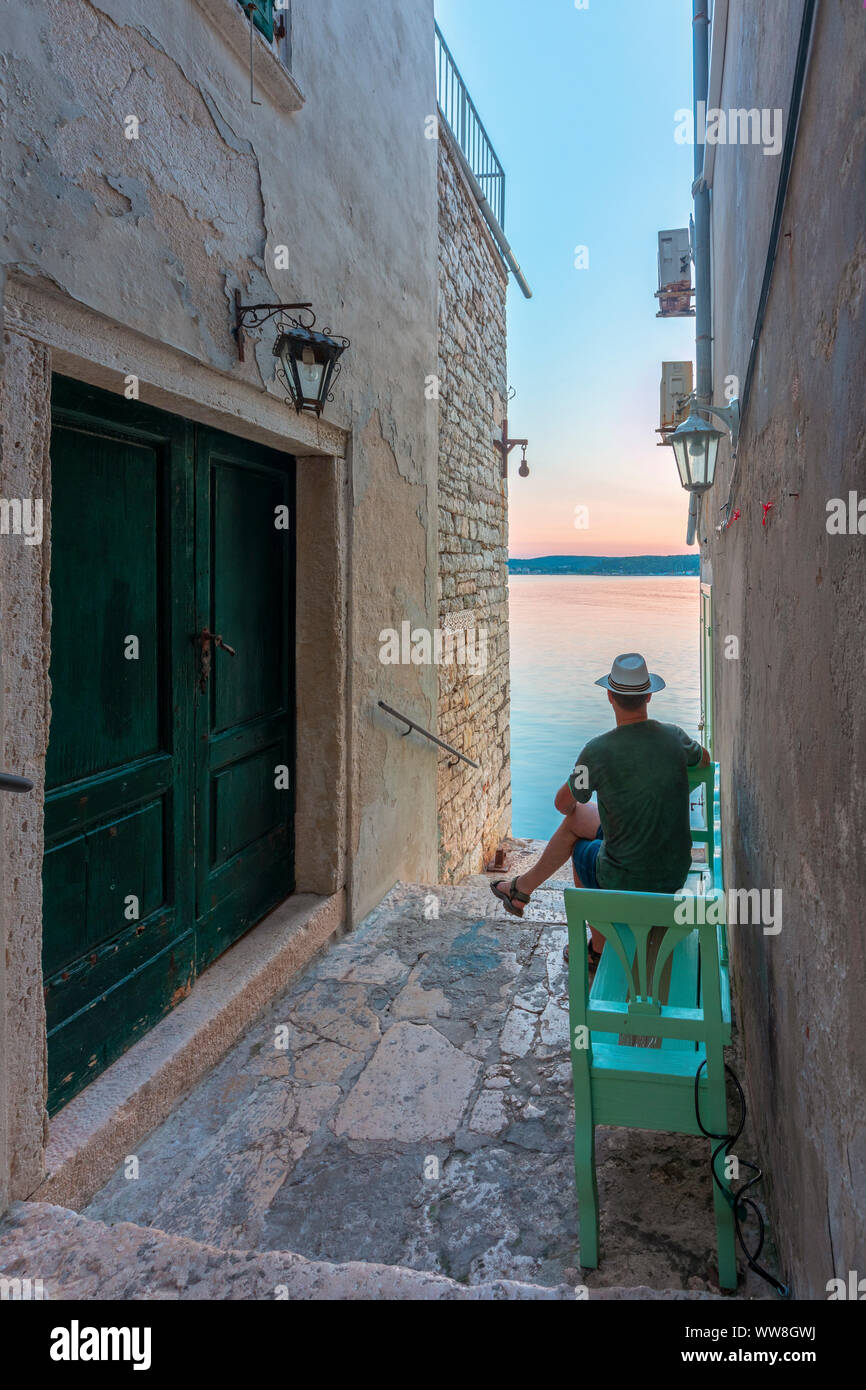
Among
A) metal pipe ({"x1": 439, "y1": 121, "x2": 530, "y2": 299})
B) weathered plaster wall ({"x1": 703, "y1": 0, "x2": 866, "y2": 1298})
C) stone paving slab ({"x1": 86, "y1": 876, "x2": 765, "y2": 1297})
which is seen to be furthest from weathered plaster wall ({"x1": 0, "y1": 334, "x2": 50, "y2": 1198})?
metal pipe ({"x1": 439, "y1": 121, "x2": 530, "y2": 299})

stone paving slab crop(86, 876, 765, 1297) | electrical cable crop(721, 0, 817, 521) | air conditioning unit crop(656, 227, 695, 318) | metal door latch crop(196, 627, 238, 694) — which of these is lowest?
stone paving slab crop(86, 876, 765, 1297)

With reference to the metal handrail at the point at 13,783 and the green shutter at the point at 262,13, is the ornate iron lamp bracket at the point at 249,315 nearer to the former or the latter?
the green shutter at the point at 262,13

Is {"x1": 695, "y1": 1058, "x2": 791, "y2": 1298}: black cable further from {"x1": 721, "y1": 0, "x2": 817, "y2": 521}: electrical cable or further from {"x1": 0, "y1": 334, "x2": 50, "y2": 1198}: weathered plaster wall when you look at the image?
{"x1": 721, "y1": 0, "x2": 817, "y2": 521}: electrical cable

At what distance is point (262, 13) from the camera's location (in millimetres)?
3059

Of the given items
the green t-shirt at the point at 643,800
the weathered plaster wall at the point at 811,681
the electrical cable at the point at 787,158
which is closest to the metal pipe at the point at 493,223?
the weathered plaster wall at the point at 811,681

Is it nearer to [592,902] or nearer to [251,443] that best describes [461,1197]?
[592,902]

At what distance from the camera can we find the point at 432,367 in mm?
5402

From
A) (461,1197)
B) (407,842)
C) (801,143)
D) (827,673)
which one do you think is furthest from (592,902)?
(407,842)

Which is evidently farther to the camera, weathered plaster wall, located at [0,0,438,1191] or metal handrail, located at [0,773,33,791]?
weathered plaster wall, located at [0,0,438,1191]

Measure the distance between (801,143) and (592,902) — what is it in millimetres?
1569

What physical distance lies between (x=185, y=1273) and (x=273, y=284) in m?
2.95

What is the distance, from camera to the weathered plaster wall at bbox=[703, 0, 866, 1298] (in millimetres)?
1191

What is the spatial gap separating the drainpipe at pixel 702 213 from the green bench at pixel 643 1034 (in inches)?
205

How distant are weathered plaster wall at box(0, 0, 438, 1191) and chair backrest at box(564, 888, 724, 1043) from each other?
1.23 m
